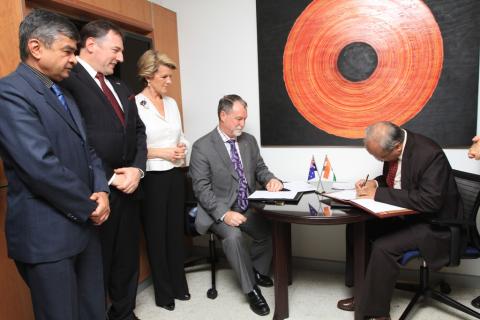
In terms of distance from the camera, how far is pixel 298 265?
117 inches

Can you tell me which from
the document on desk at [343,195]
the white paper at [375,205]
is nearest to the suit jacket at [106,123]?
the document on desk at [343,195]

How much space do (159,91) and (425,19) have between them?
177 cm

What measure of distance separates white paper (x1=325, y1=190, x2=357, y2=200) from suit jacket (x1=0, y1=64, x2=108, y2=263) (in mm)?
1320

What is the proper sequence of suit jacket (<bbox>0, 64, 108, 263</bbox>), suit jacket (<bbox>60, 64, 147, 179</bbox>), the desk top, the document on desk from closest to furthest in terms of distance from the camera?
suit jacket (<bbox>0, 64, 108, 263</bbox>) < suit jacket (<bbox>60, 64, 147, 179</bbox>) < the desk top < the document on desk

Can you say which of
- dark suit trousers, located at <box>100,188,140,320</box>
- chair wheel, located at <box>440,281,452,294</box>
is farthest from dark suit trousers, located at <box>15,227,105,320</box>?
chair wheel, located at <box>440,281,452,294</box>

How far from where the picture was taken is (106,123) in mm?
1827

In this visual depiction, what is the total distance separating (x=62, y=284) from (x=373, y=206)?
1485 millimetres

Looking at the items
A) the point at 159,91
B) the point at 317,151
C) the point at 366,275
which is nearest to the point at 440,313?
the point at 366,275

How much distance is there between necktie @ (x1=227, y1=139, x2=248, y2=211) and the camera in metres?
2.50

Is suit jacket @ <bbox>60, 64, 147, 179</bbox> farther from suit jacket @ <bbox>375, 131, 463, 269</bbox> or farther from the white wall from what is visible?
suit jacket @ <bbox>375, 131, 463, 269</bbox>

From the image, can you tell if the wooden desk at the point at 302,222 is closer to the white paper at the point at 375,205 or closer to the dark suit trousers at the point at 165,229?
the white paper at the point at 375,205

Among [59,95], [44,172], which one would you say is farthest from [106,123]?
[44,172]

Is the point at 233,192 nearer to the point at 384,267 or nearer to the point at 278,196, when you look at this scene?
the point at 278,196

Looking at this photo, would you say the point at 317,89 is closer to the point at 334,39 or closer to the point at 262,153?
the point at 334,39
